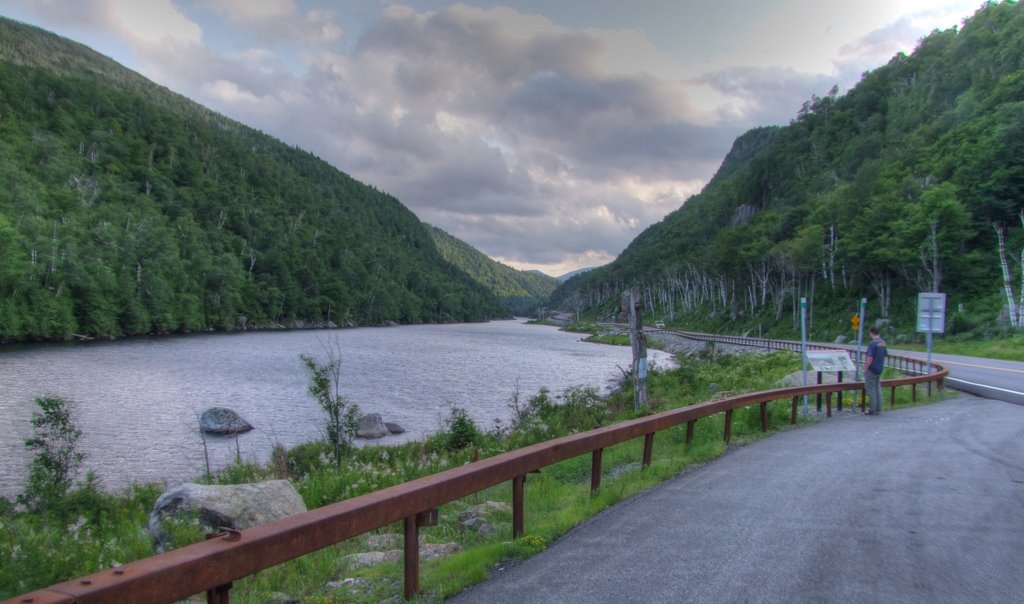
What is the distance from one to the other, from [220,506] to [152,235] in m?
89.8

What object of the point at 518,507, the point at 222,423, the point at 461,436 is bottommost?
the point at 222,423

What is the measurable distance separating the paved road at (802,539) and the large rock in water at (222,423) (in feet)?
55.8

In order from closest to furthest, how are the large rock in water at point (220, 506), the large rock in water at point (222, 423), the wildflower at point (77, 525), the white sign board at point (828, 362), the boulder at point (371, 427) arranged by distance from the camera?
1. the large rock in water at point (220, 506)
2. the wildflower at point (77, 525)
3. the white sign board at point (828, 362)
4. the large rock in water at point (222, 423)
5. the boulder at point (371, 427)

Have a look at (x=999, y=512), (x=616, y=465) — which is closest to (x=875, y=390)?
(x=616, y=465)

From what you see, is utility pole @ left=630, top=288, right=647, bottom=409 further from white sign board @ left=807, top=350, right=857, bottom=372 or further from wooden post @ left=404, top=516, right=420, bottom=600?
wooden post @ left=404, top=516, right=420, bottom=600

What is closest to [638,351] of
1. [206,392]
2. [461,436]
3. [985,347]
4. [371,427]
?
[461,436]

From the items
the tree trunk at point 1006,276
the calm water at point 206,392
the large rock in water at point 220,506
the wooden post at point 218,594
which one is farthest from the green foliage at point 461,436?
the tree trunk at point 1006,276

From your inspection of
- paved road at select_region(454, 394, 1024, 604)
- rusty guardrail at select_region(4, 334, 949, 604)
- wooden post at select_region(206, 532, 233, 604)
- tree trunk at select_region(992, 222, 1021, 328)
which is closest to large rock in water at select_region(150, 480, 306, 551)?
rusty guardrail at select_region(4, 334, 949, 604)

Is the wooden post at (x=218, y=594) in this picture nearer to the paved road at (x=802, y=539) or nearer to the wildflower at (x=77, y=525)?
the paved road at (x=802, y=539)

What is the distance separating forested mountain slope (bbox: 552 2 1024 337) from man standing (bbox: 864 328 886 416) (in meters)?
31.9

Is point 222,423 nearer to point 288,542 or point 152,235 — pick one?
point 288,542

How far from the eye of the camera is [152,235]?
84.1 metres

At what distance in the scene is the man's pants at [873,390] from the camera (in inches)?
599

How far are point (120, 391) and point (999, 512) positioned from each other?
31.6 m
